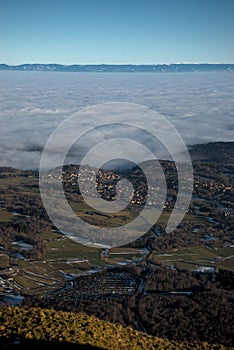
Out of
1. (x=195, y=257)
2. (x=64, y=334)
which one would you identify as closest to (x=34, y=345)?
(x=64, y=334)

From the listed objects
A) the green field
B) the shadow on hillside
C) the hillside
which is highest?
the shadow on hillside

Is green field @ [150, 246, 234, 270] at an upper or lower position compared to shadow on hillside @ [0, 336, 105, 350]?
lower

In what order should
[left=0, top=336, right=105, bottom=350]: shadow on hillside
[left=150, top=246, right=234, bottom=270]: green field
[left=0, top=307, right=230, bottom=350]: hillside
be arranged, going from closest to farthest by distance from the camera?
[left=0, top=336, right=105, bottom=350]: shadow on hillside, [left=0, top=307, right=230, bottom=350]: hillside, [left=150, top=246, right=234, bottom=270]: green field

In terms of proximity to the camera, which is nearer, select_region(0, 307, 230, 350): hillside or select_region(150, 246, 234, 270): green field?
select_region(0, 307, 230, 350): hillside

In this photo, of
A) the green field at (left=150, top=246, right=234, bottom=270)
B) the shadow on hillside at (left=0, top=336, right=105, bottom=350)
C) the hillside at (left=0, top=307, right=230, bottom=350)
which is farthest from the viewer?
the green field at (left=150, top=246, right=234, bottom=270)

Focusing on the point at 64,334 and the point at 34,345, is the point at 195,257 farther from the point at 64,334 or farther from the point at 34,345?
the point at 34,345

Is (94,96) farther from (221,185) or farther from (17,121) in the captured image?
(221,185)

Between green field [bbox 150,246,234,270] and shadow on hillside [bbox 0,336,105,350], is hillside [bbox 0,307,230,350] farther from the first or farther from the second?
green field [bbox 150,246,234,270]

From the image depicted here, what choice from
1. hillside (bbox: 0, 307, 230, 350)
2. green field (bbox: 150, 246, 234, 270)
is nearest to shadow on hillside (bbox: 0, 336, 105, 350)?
hillside (bbox: 0, 307, 230, 350)

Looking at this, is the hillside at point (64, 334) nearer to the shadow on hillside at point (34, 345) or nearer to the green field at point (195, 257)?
the shadow on hillside at point (34, 345)
